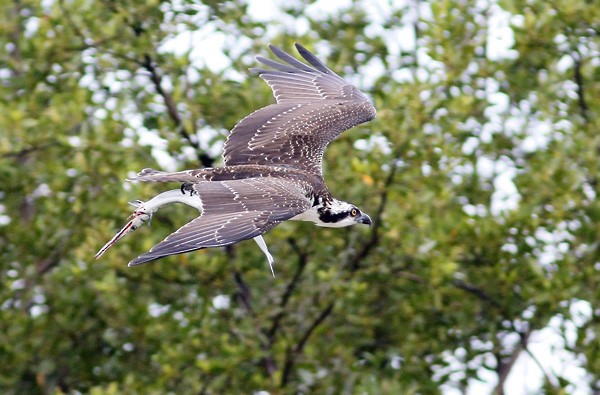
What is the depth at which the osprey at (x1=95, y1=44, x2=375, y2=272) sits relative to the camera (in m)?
7.71

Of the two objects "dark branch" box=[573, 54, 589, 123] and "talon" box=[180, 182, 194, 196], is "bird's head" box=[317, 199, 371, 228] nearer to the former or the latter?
"talon" box=[180, 182, 194, 196]

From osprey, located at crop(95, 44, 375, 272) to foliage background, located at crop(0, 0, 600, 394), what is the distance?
1.75 ft

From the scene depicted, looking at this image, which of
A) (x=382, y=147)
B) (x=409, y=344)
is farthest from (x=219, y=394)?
(x=382, y=147)

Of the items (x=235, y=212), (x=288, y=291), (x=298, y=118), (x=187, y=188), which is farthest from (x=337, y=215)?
(x=288, y=291)

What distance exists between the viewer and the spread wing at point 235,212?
7.36 metres

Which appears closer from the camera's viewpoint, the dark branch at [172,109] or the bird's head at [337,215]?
the bird's head at [337,215]

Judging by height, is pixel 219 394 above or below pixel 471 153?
below

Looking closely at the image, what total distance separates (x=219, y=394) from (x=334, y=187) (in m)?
1.79

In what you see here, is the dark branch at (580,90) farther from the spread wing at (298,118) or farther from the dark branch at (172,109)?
the dark branch at (172,109)

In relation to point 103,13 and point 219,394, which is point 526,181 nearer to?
point 219,394

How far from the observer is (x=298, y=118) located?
998cm

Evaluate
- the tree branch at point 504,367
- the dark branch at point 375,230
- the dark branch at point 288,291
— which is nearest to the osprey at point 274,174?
the dark branch at point 375,230

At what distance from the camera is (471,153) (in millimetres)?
11797

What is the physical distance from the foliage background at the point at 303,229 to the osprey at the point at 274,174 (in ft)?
1.75
